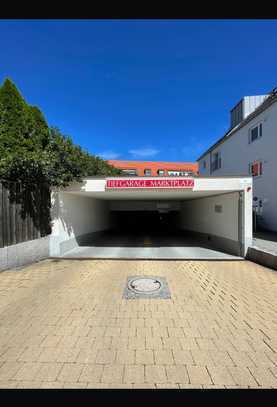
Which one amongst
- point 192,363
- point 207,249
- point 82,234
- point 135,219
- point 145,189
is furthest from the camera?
point 135,219

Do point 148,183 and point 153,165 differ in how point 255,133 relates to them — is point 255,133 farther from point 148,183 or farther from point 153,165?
point 153,165

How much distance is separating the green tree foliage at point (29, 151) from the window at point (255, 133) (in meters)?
12.6

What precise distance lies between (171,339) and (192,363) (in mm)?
548

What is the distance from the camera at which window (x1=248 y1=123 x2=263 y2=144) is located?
1428 centimetres

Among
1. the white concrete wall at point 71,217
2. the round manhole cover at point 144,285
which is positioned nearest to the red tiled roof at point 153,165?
the white concrete wall at point 71,217

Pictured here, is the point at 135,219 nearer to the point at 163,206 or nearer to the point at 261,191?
the point at 163,206

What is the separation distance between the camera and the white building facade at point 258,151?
12844mm

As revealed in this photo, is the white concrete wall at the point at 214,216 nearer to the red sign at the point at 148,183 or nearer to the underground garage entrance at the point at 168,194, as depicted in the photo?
the underground garage entrance at the point at 168,194

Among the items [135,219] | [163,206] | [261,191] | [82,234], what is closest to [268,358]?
[82,234]

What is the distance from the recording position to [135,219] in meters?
22.2

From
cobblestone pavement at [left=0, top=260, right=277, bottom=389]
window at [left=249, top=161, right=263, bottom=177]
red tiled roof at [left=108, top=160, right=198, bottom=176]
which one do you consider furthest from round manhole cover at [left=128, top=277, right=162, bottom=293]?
red tiled roof at [left=108, top=160, right=198, bottom=176]

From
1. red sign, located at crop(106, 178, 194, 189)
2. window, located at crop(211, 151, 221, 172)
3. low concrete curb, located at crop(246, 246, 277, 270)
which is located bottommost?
low concrete curb, located at crop(246, 246, 277, 270)

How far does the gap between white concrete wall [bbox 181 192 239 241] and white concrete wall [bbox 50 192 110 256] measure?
6814 millimetres

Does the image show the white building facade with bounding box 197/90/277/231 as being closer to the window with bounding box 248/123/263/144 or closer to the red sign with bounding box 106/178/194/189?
the window with bounding box 248/123/263/144
